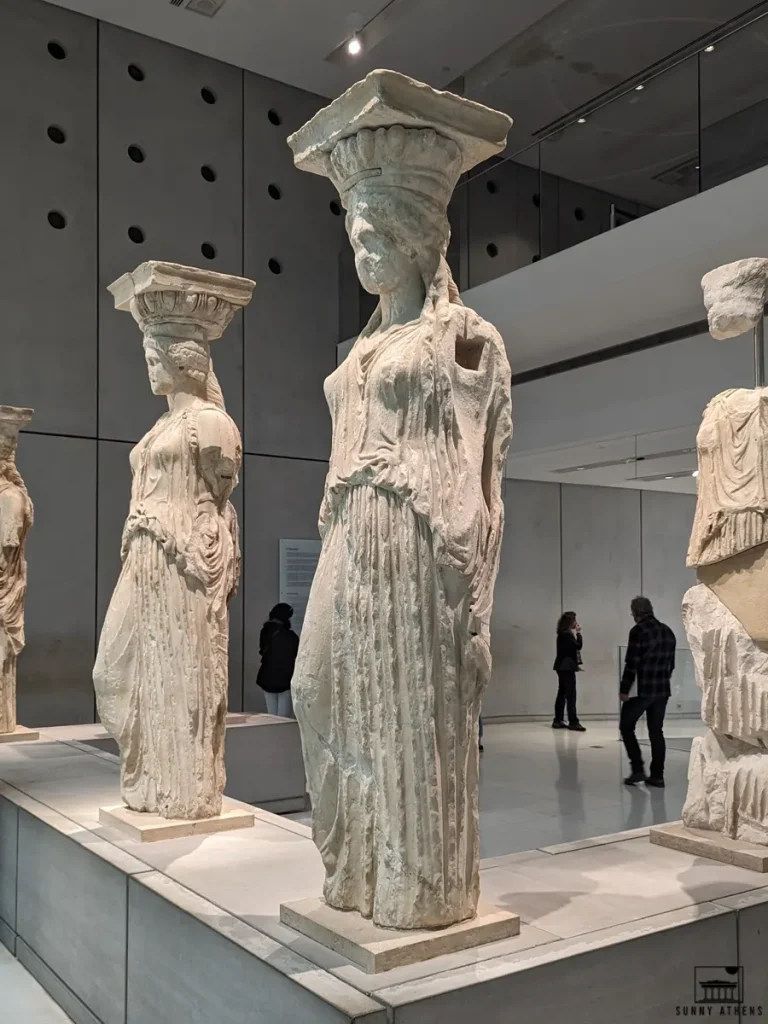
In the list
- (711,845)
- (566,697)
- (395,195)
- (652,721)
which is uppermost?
(395,195)

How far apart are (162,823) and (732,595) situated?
2830 millimetres

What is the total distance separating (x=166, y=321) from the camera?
5102 millimetres

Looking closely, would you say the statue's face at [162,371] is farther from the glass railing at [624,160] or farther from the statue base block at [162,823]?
the glass railing at [624,160]

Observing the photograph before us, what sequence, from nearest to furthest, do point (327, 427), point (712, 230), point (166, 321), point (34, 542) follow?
point (166, 321), point (712, 230), point (34, 542), point (327, 427)

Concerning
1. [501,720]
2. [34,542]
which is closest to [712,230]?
[34,542]

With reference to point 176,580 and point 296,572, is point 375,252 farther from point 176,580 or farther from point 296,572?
point 296,572

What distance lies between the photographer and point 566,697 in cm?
1254

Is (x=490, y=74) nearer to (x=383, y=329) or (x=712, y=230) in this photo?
(x=712, y=230)

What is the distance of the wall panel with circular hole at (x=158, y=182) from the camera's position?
35.0ft

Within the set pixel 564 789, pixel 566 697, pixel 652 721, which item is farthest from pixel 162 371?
pixel 566 697

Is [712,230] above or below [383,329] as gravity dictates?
above

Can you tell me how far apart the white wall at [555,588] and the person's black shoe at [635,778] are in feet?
11.4

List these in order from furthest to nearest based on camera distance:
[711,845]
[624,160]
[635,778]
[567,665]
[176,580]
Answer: [567,665], [635,778], [624,160], [176,580], [711,845]

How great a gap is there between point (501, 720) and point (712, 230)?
7.81 meters
